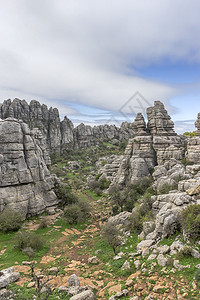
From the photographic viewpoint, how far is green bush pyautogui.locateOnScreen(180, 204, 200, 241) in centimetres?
1238

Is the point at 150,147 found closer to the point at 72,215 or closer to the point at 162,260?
the point at 72,215

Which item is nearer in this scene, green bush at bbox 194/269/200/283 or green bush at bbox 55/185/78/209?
green bush at bbox 194/269/200/283

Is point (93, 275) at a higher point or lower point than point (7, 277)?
lower

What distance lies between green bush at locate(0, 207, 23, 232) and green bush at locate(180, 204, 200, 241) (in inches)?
763

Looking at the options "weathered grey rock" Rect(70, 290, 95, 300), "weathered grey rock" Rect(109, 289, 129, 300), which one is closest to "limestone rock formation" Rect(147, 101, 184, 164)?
"weathered grey rock" Rect(109, 289, 129, 300)

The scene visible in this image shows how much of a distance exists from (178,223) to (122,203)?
15.6 metres

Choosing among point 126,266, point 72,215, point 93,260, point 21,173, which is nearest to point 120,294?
point 126,266

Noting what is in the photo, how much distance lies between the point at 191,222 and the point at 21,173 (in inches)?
921

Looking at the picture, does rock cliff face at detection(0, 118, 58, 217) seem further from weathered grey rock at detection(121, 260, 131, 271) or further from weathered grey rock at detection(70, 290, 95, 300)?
weathered grey rock at detection(70, 290, 95, 300)

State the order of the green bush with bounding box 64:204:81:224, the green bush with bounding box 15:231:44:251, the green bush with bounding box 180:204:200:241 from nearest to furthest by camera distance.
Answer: the green bush with bounding box 180:204:200:241
the green bush with bounding box 15:231:44:251
the green bush with bounding box 64:204:81:224

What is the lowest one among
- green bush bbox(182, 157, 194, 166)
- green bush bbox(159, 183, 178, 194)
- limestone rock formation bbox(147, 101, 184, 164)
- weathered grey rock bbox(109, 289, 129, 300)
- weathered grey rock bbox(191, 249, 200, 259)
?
weathered grey rock bbox(109, 289, 129, 300)

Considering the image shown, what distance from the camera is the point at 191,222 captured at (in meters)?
12.8

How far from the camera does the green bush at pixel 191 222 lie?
12.4m

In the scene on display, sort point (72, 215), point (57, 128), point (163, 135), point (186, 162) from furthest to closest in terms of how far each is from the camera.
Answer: point (57, 128)
point (163, 135)
point (186, 162)
point (72, 215)
